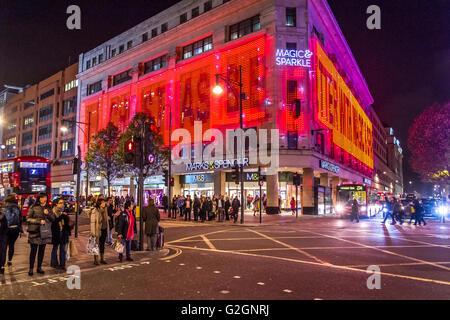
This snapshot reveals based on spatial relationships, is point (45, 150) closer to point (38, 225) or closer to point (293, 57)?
point (293, 57)

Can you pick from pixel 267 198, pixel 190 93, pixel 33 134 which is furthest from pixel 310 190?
pixel 33 134

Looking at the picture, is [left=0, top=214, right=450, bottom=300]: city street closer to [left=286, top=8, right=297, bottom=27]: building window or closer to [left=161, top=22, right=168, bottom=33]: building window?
[left=286, top=8, right=297, bottom=27]: building window

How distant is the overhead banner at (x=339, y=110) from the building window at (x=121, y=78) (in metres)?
27.4

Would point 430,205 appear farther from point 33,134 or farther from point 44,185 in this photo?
point 33,134

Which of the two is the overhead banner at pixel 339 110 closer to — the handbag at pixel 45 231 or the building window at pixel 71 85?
the handbag at pixel 45 231

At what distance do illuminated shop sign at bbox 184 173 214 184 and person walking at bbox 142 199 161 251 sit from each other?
2704 cm

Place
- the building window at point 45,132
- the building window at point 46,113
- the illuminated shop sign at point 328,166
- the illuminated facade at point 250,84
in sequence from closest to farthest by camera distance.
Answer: the illuminated facade at point 250,84, the illuminated shop sign at point 328,166, the building window at point 45,132, the building window at point 46,113

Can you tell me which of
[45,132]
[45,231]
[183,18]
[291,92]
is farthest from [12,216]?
[45,132]

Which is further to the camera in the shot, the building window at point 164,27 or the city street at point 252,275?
the building window at point 164,27

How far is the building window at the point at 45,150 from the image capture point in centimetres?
6328

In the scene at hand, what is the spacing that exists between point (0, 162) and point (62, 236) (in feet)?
64.0

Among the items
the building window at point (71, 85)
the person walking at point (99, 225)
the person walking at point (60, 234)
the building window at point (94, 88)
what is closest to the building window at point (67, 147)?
the building window at point (94, 88)

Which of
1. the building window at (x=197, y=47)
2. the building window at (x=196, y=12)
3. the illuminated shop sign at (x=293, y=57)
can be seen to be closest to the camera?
the illuminated shop sign at (x=293, y=57)

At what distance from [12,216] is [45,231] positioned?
106 centimetres
